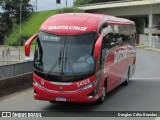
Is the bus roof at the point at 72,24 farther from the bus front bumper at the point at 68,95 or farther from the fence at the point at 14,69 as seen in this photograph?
the fence at the point at 14,69

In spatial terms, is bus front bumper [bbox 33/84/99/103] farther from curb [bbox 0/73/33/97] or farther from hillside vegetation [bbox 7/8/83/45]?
hillside vegetation [bbox 7/8/83/45]

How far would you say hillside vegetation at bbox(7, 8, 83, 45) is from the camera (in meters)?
98.9

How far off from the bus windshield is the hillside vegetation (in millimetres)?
83637

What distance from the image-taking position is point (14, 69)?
18.2m

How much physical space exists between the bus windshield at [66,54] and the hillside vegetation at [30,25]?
8364 centimetres

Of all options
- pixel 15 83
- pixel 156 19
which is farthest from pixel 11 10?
pixel 15 83

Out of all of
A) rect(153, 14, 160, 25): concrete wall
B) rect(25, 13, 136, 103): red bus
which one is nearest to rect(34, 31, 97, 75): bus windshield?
rect(25, 13, 136, 103): red bus

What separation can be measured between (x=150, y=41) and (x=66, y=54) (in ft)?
213

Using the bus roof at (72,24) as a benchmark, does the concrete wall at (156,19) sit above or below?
below

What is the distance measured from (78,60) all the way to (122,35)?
18.9ft

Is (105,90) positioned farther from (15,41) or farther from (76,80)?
(15,41)

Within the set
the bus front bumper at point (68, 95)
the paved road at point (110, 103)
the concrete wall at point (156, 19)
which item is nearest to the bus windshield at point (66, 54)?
the bus front bumper at point (68, 95)

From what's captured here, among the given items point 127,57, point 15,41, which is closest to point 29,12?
point 15,41

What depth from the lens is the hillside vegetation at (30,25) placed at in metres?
98.9
